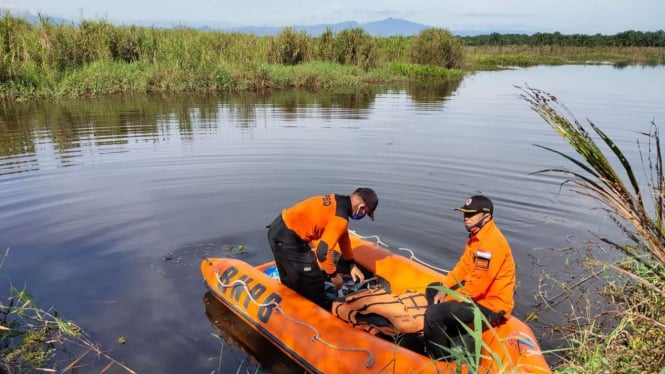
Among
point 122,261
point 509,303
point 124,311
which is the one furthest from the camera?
point 122,261

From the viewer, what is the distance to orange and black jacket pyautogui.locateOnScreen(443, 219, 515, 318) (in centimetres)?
Result: 387

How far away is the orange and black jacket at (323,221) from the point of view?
4844 millimetres

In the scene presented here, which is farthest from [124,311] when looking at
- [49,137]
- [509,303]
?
[49,137]

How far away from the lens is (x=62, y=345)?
4.63m

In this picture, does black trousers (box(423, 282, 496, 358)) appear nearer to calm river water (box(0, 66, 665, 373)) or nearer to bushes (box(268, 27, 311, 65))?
calm river water (box(0, 66, 665, 373))

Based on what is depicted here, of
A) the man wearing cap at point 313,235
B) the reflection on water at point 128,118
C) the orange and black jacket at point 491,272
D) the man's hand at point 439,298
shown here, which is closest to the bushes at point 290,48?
the reflection on water at point 128,118

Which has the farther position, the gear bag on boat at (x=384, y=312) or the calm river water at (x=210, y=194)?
the calm river water at (x=210, y=194)

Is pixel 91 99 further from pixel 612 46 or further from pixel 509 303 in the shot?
pixel 612 46

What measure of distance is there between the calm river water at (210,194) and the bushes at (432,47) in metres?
16.8

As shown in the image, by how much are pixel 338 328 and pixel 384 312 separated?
1.87 feet

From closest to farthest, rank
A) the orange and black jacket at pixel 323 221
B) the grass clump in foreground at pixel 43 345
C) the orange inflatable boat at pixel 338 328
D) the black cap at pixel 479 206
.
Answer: the orange inflatable boat at pixel 338 328
the black cap at pixel 479 206
the grass clump in foreground at pixel 43 345
the orange and black jacket at pixel 323 221

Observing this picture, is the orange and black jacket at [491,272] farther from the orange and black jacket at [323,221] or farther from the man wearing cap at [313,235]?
the orange and black jacket at [323,221]

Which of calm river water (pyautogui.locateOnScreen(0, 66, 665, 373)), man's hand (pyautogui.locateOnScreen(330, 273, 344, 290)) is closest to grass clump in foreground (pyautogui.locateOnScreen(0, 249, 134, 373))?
calm river water (pyautogui.locateOnScreen(0, 66, 665, 373))

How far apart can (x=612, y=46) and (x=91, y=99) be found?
7152cm
